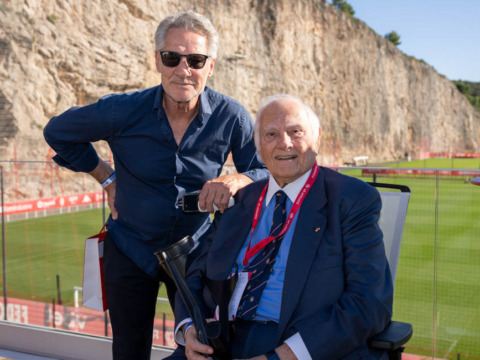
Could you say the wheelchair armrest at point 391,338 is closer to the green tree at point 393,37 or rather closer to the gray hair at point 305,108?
the gray hair at point 305,108

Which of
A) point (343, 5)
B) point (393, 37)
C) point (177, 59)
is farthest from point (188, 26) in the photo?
point (393, 37)

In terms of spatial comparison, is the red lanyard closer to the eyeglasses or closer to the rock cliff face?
the eyeglasses

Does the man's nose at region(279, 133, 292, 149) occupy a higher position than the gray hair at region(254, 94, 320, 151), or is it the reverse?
the gray hair at region(254, 94, 320, 151)

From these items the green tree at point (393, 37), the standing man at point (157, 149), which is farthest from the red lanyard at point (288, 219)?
the green tree at point (393, 37)

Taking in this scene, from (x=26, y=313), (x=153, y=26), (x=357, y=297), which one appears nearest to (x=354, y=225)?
(x=357, y=297)

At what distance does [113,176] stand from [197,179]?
16.8 inches

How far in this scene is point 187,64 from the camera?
1.82 metres

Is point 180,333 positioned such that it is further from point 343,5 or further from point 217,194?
point 343,5

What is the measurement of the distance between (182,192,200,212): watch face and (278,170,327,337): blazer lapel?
440 mm

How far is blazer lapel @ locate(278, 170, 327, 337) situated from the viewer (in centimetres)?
146

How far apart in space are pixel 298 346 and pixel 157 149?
0.87 meters

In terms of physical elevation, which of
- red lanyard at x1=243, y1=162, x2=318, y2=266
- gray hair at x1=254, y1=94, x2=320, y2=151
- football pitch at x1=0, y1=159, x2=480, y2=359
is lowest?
football pitch at x1=0, y1=159, x2=480, y2=359

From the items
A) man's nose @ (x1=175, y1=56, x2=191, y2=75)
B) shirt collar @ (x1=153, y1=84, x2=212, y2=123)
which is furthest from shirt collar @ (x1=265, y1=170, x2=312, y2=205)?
man's nose @ (x1=175, y1=56, x2=191, y2=75)

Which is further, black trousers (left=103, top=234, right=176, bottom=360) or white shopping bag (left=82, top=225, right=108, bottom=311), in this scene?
white shopping bag (left=82, top=225, right=108, bottom=311)
